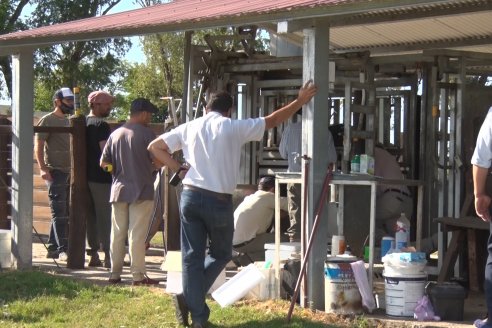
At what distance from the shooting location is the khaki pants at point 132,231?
9031 mm

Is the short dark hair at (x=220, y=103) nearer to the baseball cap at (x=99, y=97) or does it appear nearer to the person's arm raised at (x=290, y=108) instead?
the person's arm raised at (x=290, y=108)

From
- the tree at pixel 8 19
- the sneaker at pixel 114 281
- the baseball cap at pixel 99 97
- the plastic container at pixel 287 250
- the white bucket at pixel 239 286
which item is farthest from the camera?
the tree at pixel 8 19

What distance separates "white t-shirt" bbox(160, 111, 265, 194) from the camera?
7.11 meters

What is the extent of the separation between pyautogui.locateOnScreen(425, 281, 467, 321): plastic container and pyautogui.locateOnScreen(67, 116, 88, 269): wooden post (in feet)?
14.6

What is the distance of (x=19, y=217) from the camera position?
1001 cm

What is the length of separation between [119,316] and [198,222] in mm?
1293

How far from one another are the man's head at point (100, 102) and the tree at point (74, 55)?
63.0ft

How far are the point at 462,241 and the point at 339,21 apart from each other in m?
2.68

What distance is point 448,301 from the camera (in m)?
7.46

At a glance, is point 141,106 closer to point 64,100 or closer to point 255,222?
point 255,222

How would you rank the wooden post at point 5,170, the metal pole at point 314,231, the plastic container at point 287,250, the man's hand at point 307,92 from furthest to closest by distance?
the wooden post at point 5,170 < the plastic container at point 287,250 < the man's hand at point 307,92 < the metal pole at point 314,231

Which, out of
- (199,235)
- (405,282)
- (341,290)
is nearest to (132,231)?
(199,235)

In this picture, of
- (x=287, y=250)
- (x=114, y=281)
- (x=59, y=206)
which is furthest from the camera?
(x=59, y=206)

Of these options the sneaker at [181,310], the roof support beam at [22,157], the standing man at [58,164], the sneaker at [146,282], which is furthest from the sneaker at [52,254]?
the sneaker at [181,310]
